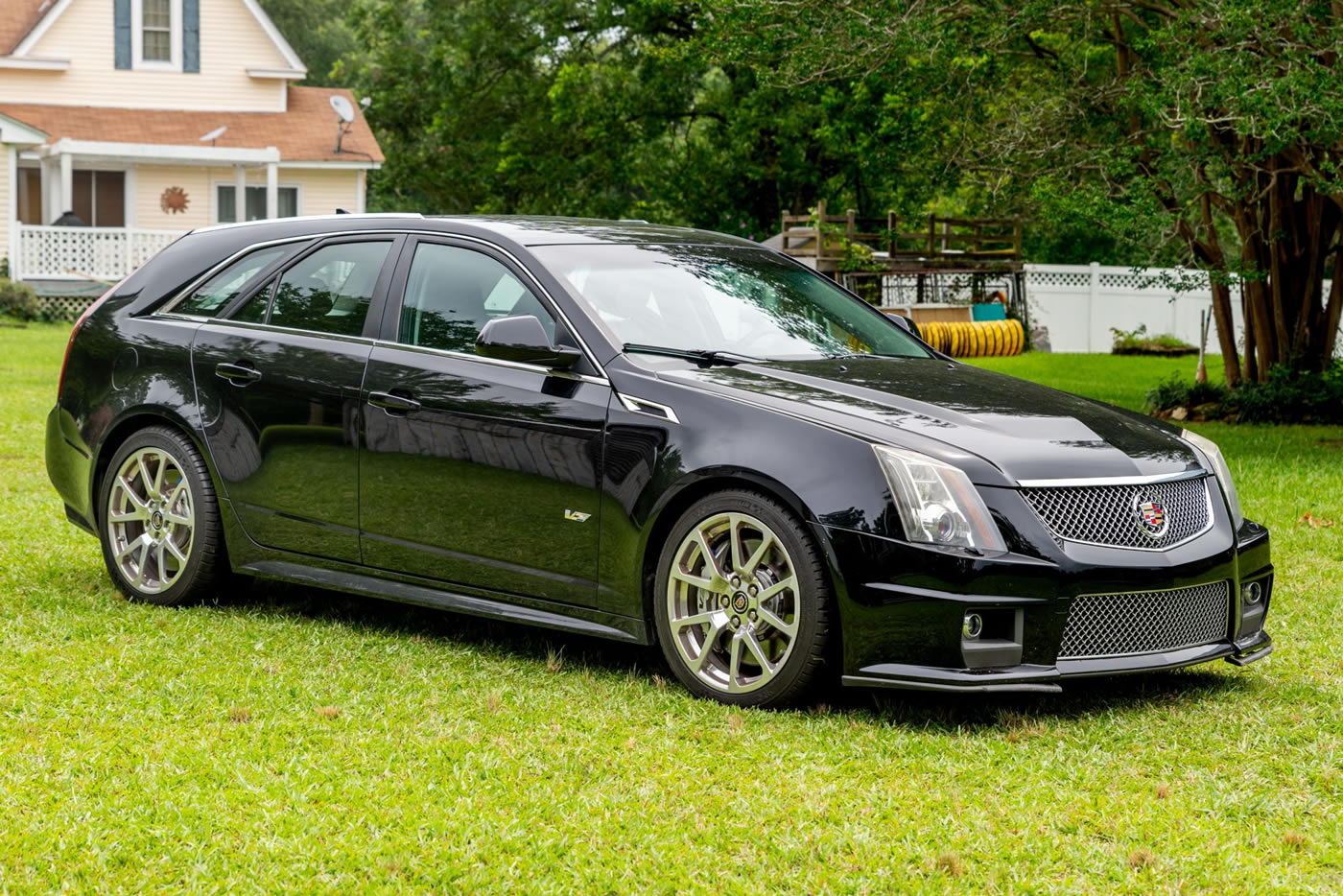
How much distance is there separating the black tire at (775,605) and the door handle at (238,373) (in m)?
2.15

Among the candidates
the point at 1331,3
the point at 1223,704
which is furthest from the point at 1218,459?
the point at 1331,3

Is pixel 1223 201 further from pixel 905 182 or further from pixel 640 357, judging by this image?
pixel 905 182

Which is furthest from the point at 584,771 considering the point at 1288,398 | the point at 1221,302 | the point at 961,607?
the point at 1221,302

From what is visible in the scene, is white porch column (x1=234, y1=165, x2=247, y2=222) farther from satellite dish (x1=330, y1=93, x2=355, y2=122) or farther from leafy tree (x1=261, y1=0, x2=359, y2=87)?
leafy tree (x1=261, y1=0, x2=359, y2=87)

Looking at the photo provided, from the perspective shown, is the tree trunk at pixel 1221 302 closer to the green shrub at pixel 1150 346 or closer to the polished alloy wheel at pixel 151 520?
the polished alloy wheel at pixel 151 520

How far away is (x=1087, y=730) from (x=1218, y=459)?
4.23 ft

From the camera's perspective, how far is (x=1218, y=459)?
600 centimetres

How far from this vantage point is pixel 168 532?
7.12 metres

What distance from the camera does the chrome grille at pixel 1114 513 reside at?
525 cm

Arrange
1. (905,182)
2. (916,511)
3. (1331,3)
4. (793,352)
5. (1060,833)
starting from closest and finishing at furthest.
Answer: (1060,833) → (916,511) → (793,352) → (1331,3) → (905,182)

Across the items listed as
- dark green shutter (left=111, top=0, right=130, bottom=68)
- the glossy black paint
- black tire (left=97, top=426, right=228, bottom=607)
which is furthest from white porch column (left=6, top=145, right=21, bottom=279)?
black tire (left=97, top=426, right=228, bottom=607)

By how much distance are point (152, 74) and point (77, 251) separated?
5296mm

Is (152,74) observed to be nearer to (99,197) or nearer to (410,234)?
(99,197)

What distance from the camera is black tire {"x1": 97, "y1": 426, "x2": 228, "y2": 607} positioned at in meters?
6.98
